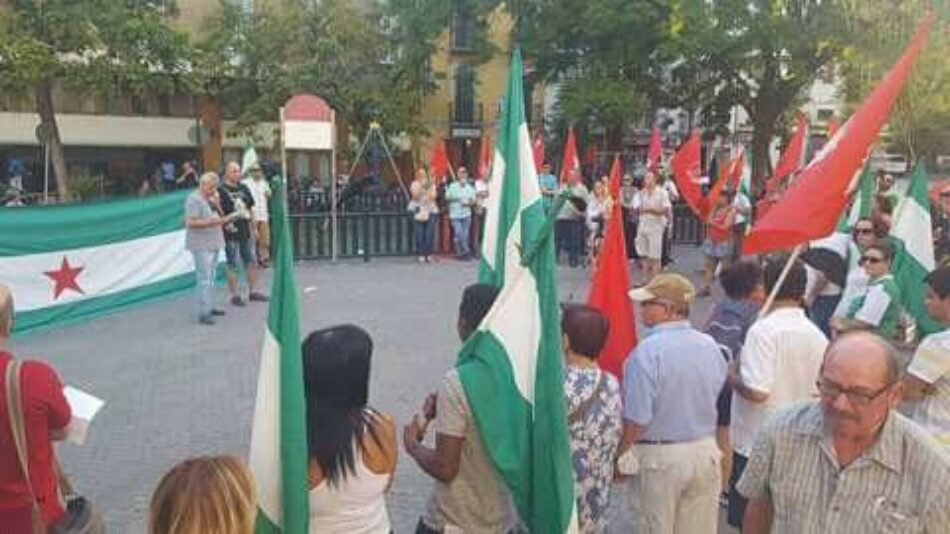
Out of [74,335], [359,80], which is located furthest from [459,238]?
[359,80]

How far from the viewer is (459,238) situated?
55.5 feet

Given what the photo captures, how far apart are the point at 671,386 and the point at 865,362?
1.53m

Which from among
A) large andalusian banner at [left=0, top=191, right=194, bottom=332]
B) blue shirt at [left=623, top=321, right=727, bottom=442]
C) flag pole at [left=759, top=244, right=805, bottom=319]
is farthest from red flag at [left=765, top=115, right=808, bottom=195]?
blue shirt at [left=623, top=321, right=727, bottom=442]

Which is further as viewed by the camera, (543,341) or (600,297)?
(600,297)

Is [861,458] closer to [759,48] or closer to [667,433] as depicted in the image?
[667,433]

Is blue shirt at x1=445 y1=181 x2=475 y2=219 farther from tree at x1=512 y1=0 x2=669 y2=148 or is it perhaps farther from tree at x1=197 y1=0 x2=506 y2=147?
tree at x1=197 y1=0 x2=506 y2=147

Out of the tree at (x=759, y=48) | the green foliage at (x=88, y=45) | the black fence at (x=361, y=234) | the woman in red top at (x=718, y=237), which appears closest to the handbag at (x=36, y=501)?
the woman in red top at (x=718, y=237)

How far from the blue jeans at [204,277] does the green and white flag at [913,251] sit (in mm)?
6983

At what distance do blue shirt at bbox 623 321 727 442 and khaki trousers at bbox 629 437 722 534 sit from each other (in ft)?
0.22

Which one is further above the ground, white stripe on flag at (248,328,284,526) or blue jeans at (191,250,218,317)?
white stripe on flag at (248,328,284,526)

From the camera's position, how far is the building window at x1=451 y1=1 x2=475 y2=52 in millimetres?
30016

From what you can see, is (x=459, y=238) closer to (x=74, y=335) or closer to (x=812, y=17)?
(x=74, y=335)

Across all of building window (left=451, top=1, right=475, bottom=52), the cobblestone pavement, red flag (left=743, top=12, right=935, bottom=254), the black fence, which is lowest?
the cobblestone pavement

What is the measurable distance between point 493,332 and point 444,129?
38343mm
